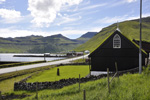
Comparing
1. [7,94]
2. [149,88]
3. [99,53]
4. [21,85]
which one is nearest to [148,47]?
[99,53]

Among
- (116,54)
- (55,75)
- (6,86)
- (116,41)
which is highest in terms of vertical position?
(116,41)

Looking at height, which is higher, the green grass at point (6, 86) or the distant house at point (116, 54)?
the distant house at point (116, 54)

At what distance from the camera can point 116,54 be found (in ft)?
82.5

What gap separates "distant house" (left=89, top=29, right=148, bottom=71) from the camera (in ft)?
80.9

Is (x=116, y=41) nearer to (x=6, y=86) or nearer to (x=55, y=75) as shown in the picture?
(x=55, y=75)

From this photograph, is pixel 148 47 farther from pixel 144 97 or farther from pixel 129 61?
pixel 144 97

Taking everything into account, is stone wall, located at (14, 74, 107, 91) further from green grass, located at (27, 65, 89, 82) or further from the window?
the window

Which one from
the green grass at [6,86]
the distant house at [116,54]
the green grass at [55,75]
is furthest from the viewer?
the green grass at [55,75]

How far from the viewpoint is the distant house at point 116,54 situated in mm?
24656

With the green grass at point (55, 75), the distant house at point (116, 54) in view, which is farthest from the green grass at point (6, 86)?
the distant house at point (116, 54)

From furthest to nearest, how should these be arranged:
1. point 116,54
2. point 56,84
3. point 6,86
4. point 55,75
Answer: point 55,75 → point 116,54 → point 6,86 → point 56,84

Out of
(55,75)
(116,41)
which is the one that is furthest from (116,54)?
(55,75)

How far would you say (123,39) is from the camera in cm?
2478

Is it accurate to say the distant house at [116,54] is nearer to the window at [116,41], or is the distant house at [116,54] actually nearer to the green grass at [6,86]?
the window at [116,41]
